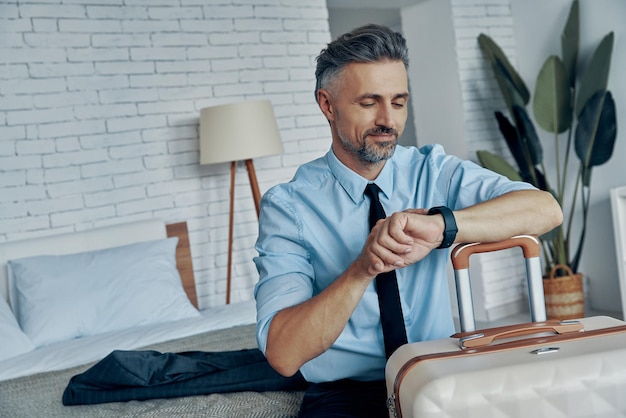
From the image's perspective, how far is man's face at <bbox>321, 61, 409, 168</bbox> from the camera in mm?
1598

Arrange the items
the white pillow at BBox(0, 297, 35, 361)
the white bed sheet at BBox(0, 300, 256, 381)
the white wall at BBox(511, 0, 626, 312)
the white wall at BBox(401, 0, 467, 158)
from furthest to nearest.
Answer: the white wall at BBox(401, 0, 467, 158), the white wall at BBox(511, 0, 626, 312), the white pillow at BBox(0, 297, 35, 361), the white bed sheet at BBox(0, 300, 256, 381)

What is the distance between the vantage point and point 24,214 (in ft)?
13.1

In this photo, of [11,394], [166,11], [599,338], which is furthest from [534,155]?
[599,338]

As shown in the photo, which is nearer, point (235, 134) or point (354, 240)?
point (354, 240)

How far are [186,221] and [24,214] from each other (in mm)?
883

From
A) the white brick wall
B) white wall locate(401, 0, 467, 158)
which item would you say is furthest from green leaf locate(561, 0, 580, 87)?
the white brick wall

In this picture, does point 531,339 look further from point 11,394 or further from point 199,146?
point 199,146

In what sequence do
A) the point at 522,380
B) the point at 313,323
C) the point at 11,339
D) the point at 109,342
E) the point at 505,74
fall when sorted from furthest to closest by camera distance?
the point at 505,74 → the point at 11,339 → the point at 109,342 → the point at 313,323 → the point at 522,380

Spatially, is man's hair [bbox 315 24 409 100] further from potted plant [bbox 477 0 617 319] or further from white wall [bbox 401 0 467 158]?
white wall [bbox 401 0 467 158]

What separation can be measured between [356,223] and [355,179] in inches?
3.8

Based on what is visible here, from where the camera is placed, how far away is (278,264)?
163cm

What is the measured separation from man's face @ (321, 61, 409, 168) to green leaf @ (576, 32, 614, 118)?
3317mm

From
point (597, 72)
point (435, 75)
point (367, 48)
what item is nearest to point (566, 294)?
point (597, 72)

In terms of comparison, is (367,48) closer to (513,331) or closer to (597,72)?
(513,331)
